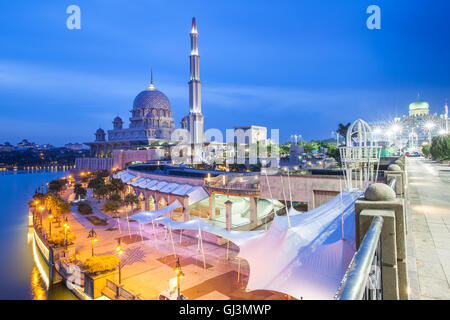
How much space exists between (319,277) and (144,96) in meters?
86.6

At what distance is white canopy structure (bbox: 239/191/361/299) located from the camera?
22.7 ft

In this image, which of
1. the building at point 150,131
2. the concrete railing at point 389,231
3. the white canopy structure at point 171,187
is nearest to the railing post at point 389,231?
the concrete railing at point 389,231

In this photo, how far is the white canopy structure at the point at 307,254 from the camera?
22.7ft

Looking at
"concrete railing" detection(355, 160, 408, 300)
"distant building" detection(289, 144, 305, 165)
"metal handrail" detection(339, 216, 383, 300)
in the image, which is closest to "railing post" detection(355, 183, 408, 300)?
"concrete railing" detection(355, 160, 408, 300)

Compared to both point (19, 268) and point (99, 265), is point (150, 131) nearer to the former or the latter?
point (19, 268)

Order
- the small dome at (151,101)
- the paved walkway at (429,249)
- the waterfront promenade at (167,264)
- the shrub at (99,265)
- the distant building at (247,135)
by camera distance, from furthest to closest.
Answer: the distant building at (247,135), the small dome at (151,101), the shrub at (99,265), the waterfront promenade at (167,264), the paved walkway at (429,249)

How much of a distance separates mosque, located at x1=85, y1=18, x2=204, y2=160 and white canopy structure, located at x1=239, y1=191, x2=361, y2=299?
6757cm

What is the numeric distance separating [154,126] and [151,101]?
8131mm

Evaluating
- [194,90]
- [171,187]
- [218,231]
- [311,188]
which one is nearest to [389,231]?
[218,231]

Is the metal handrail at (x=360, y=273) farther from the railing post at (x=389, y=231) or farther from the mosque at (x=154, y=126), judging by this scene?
the mosque at (x=154, y=126)

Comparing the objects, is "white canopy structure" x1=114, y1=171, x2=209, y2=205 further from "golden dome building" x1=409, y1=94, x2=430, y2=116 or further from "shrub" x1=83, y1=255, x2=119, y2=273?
"golden dome building" x1=409, y1=94, x2=430, y2=116

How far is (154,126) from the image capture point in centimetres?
8319

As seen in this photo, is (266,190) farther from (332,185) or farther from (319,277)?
(319,277)

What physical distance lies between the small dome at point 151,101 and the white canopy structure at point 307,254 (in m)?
80.7
